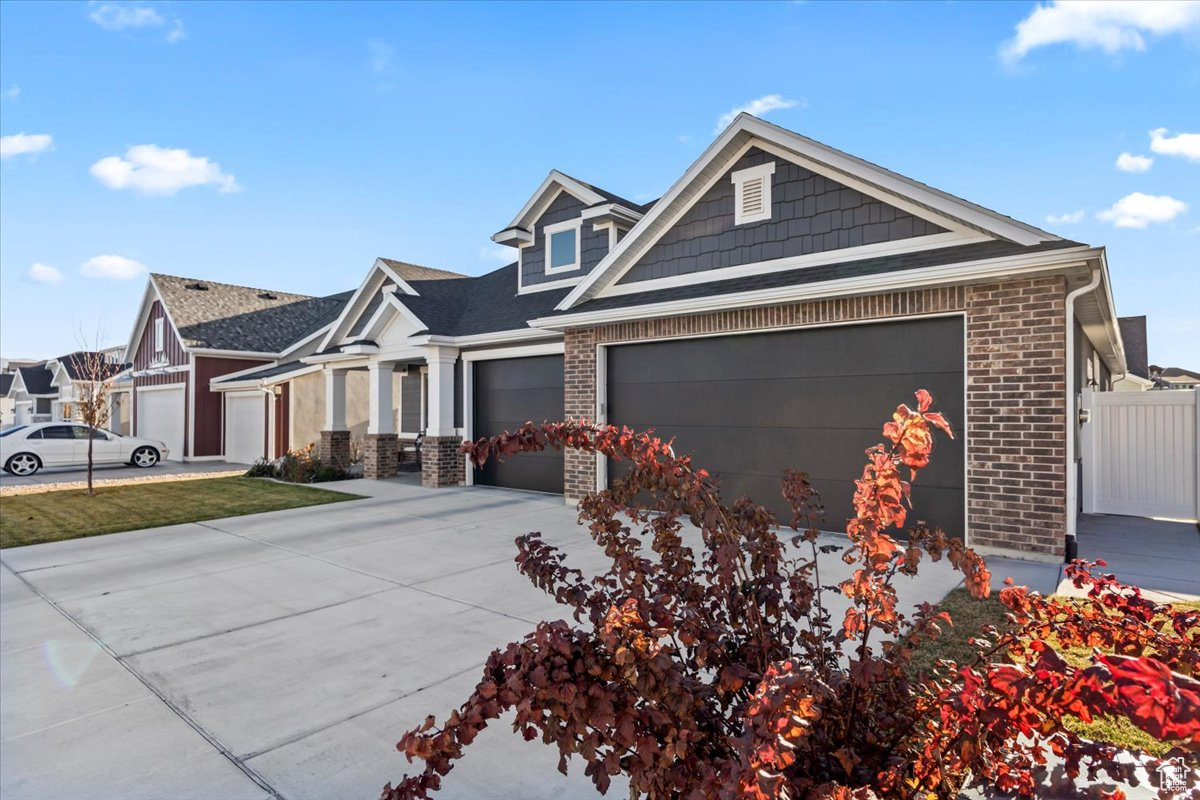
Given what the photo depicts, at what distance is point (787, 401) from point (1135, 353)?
20528mm

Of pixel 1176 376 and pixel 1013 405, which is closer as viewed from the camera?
pixel 1013 405

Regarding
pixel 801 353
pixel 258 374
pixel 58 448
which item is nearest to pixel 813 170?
pixel 801 353

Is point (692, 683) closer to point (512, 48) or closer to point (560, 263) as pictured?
point (512, 48)

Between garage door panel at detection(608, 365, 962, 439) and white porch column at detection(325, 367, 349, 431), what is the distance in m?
9.48

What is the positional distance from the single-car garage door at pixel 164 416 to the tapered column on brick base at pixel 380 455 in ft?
35.2

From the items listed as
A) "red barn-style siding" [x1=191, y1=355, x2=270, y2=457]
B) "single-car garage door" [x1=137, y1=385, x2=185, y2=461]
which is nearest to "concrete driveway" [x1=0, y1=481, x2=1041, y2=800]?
"red barn-style siding" [x1=191, y1=355, x2=270, y2=457]

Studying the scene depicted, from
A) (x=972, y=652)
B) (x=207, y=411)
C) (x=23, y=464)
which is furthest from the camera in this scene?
(x=207, y=411)

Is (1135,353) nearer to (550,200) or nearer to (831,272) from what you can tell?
(831,272)

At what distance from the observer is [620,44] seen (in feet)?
32.8

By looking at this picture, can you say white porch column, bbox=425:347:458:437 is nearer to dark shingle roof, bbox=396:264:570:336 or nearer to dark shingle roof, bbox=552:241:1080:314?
dark shingle roof, bbox=396:264:570:336

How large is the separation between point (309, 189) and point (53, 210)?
30.7ft

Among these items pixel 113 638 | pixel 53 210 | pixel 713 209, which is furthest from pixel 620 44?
pixel 53 210

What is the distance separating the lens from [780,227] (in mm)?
9047

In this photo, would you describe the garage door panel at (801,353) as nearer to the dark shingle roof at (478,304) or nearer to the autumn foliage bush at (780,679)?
the dark shingle roof at (478,304)
